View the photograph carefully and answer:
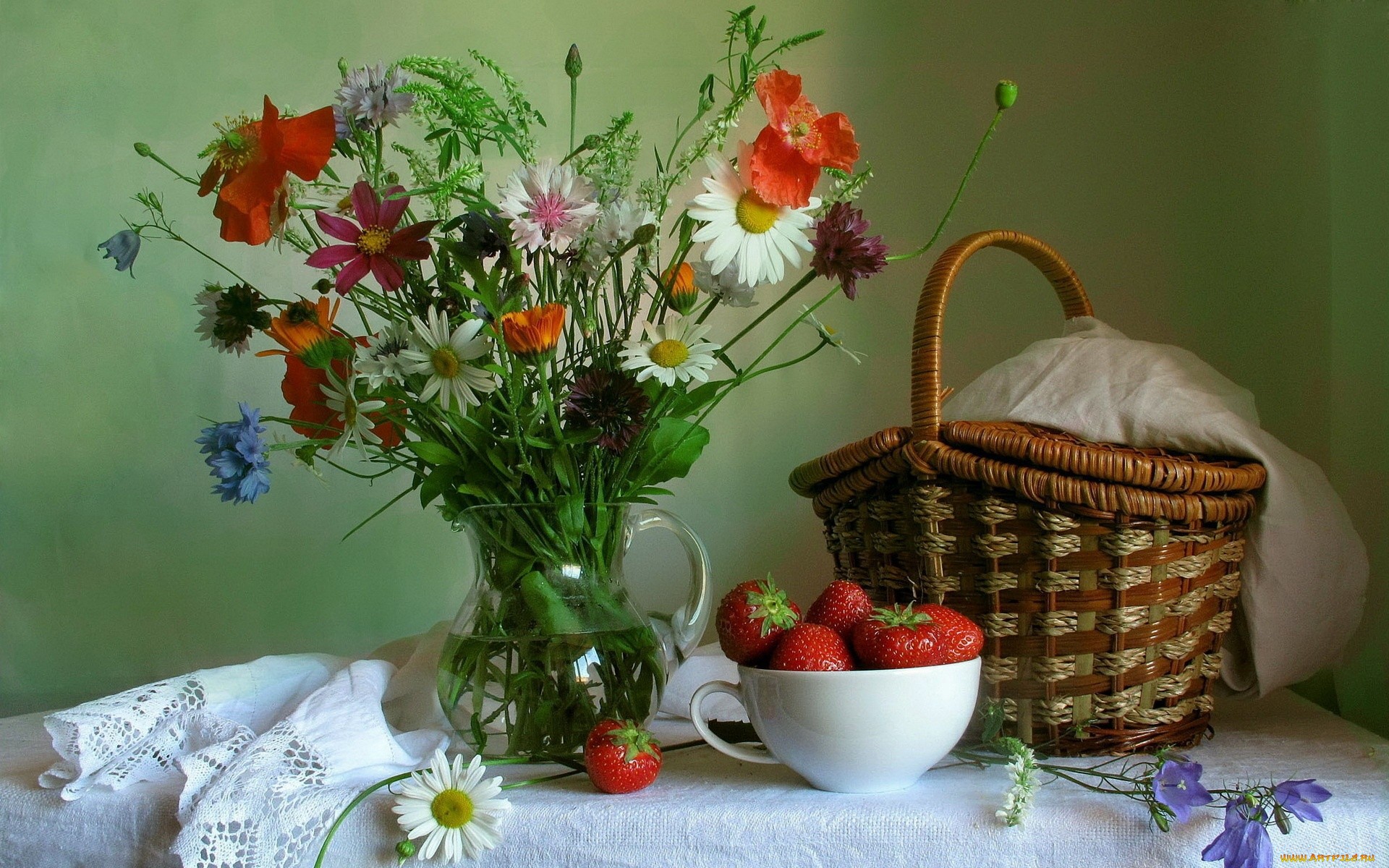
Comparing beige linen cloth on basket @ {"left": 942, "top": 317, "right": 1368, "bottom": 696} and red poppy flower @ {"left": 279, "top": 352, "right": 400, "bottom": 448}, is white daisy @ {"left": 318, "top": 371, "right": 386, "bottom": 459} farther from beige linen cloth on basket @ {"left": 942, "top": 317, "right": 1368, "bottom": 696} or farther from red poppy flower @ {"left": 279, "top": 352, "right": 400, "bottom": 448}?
beige linen cloth on basket @ {"left": 942, "top": 317, "right": 1368, "bottom": 696}

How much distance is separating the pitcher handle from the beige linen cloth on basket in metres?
0.26

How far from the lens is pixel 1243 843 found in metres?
0.54

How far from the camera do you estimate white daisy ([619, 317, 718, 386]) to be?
25.5 inches

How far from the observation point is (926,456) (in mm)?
751

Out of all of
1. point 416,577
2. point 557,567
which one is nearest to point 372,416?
point 557,567

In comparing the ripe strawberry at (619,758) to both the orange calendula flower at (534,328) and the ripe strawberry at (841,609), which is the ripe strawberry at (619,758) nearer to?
the ripe strawberry at (841,609)

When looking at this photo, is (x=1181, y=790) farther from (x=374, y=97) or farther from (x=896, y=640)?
(x=374, y=97)

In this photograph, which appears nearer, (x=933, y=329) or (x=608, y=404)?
(x=608, y=404)

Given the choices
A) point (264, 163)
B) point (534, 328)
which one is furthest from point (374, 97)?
point (534, 328)

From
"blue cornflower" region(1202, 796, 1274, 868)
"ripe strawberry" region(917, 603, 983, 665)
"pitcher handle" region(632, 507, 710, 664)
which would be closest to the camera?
"blue cornflower" region(1202, 796, 1274, 868)

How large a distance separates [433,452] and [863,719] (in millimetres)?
328

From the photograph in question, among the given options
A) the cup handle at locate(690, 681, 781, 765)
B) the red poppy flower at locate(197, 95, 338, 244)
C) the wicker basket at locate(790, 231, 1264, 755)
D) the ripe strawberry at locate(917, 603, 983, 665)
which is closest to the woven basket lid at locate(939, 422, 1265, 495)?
the wicker basket at locate(790, 231, 1264, 755)

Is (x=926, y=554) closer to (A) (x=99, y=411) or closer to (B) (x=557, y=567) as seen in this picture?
(B) (x=557, y=567)

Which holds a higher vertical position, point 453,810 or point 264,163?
point 264,163
